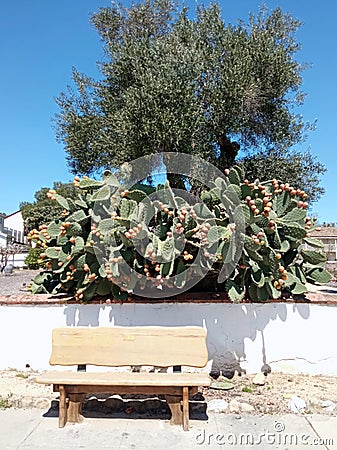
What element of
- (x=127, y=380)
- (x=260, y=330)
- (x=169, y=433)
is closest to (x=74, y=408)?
(x=127, y=380)

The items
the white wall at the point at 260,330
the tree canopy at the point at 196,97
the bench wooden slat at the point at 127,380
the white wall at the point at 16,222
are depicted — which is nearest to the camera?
the bench wooden slat at the point at 127,380

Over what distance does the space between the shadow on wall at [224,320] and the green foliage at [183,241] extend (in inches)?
7.4

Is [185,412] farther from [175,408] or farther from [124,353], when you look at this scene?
[124,353]

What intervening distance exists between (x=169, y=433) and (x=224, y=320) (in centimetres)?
159

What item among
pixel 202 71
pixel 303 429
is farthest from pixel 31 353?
pixel 202 71

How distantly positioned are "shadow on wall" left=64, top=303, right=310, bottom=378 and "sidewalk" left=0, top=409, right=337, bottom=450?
1.04 metres

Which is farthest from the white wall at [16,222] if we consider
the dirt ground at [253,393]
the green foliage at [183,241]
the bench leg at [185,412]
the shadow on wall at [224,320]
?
the bench leg at [185,412]

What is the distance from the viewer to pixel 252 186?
4.60m

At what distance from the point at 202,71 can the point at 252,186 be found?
6.72 metres

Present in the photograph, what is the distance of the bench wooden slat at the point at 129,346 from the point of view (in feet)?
12.4

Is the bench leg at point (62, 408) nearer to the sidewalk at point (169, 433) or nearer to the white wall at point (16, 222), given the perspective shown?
the sidewalk at point (169, 433)

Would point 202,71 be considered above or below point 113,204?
above

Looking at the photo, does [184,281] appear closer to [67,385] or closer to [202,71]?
[67,385]

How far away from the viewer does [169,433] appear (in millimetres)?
3334
